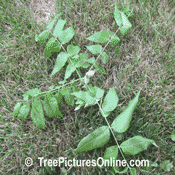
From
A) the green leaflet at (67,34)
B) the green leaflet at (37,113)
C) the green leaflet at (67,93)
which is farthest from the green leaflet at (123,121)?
the green leaflet at (67,34)

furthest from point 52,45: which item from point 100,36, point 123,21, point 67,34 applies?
point 123,21

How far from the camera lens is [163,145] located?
5.35 feet

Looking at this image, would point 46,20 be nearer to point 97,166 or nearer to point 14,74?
point 14,74

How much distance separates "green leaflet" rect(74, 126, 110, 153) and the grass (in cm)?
28

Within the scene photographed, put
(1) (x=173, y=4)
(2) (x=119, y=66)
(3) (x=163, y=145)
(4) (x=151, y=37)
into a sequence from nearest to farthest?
(3) (x=163, y=145) → (2) (x=119, y=66) → (4) (x=151, y=37) → (1) (x=173, y=4)

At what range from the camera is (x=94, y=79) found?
1.83m

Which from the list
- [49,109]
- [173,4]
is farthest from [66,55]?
[173,4]

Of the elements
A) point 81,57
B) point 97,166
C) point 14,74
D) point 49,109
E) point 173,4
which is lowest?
point 97,166

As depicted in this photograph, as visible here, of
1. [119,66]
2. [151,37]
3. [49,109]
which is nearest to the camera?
[49,109]

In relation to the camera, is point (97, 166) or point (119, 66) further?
point (119, 66)

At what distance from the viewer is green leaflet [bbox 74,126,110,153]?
133cm

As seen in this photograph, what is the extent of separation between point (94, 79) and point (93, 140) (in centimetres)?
71

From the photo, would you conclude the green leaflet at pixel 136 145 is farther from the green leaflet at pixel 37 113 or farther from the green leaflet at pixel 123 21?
the green leaflet at pixel 123 21

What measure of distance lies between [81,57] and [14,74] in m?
0.86
